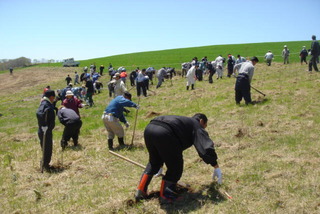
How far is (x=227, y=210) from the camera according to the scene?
15.5ft

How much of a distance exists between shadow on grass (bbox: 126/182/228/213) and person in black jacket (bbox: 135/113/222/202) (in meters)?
0.13

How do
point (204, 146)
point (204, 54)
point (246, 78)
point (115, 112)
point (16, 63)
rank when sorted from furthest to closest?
point (16, 63) < point (204, 54) < point (246, 78) < point (115, 112) < point (204, 146)

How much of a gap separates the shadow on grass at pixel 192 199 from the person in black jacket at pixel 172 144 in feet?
0.41

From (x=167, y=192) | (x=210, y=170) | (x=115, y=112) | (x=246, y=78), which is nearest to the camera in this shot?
(x=167, y=192)

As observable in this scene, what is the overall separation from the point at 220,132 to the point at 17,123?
11633 mm

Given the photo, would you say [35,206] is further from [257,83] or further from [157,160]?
[257,83]

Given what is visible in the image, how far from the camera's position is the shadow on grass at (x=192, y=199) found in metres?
4.99

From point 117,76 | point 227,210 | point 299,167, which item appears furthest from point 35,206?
point 117,76

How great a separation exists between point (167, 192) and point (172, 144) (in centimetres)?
91

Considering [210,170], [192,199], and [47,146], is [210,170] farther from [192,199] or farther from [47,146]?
[47,146]

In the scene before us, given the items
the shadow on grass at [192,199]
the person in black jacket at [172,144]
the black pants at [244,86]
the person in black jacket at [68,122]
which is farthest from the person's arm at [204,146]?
the black pants at [244,86]

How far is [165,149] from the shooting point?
4.85 meters

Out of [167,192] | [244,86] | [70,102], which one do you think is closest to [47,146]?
[70,102]

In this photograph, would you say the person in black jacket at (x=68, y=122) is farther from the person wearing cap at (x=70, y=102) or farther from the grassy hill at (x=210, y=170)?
the person wearing cap at (x=70, y=102)
